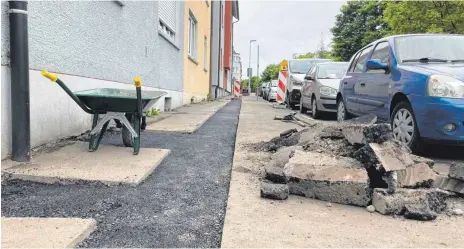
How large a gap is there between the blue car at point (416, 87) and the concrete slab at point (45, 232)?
3590 mm

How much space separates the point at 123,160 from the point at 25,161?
86cm

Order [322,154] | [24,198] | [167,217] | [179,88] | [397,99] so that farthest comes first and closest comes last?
[179,88] < [397,99] < [322,154] < [24,198] < [167,217]

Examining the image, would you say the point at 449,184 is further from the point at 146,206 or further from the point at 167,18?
the point at 167,18

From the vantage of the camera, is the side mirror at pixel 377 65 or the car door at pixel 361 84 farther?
the car door at pixel 361 84

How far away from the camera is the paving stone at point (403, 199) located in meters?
2.62

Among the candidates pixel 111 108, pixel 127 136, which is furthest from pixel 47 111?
pixel 127 136

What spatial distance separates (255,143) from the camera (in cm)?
521

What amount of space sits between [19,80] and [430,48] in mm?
4975

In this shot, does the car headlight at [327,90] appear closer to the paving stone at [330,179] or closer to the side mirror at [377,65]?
the side mirror at [377,65]

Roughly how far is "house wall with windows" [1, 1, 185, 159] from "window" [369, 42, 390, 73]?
4.06 m

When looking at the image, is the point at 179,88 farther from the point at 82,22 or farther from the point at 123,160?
the point at 123,160

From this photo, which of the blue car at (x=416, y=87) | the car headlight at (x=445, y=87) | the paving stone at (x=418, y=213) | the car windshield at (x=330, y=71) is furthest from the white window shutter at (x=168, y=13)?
the paving stone at (x=418, y=213)

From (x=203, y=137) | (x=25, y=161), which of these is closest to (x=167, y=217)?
(x=25, y=161)

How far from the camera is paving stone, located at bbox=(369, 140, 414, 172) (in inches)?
111
